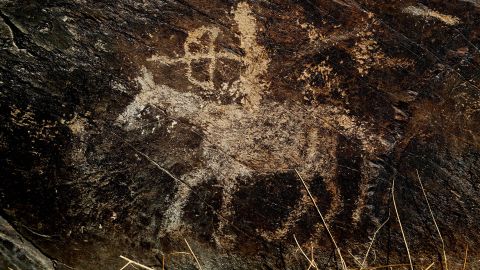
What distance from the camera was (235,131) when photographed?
1.90 metres

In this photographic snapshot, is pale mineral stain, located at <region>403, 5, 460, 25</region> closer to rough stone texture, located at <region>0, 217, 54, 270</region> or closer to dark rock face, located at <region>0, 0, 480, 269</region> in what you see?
dark rock face, located at <region>0, 0, 480, 269</region>

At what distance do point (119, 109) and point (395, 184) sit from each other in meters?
1.10

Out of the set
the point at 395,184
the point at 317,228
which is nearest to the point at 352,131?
the point at 395,184

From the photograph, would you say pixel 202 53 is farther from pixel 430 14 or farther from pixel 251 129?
pixel 430 14

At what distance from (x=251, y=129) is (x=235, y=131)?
64 millimetres

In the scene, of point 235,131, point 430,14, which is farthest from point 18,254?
point 430,14

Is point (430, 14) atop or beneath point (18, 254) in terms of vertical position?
atop

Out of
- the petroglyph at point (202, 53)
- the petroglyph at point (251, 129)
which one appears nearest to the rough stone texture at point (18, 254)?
the petroglyph at point (251, 129)

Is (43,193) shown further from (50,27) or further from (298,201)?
(298,201)

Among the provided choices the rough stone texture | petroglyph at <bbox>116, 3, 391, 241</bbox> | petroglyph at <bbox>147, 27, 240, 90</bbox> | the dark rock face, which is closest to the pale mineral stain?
the dark rock face

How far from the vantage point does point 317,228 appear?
6.06 ft

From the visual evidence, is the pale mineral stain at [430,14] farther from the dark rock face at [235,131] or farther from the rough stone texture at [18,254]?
the rough stone texture at [18,254]

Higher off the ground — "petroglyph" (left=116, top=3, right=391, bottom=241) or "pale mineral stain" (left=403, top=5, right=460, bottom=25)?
"pale mineral stain" (left=403, top=5, right=460, bottom=25)

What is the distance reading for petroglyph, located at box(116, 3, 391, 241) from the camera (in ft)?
6.08
